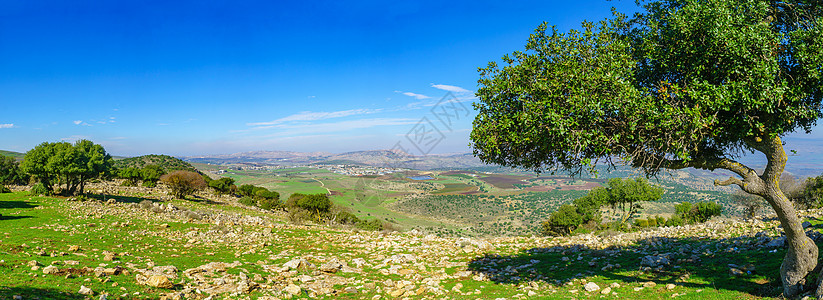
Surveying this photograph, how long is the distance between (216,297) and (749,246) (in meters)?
19.9

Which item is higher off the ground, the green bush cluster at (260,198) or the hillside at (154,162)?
the hillside at (154,162)

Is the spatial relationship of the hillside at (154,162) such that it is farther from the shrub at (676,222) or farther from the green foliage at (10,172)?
the shrub at (676,222)

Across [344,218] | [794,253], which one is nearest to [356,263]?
[794,253]

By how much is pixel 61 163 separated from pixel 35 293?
98.5 ft

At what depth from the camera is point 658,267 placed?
12281mm

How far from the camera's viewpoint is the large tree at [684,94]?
761 cm

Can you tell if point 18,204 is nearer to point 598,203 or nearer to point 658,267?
point 658,267

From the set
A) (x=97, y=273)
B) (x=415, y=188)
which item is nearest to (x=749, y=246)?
(x=97, y=273)

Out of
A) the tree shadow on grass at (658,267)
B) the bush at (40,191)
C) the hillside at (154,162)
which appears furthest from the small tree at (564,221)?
the hillside at (154,162)

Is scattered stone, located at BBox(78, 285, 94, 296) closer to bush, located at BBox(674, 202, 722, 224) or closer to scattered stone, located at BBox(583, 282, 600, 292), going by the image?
scattered stone, located at BBox(583, 282, 600, 292)

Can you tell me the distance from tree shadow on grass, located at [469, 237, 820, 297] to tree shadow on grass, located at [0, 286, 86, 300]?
492 inches

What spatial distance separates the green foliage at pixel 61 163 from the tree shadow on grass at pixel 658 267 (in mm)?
35599

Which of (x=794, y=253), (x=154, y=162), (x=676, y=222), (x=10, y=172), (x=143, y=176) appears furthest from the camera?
(x=154, y=162)

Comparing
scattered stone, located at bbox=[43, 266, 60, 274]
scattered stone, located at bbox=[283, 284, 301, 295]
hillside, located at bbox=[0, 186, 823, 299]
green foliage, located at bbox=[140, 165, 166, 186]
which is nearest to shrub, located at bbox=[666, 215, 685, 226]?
hillside, located at bbox=[0, 186, 823, 299]
